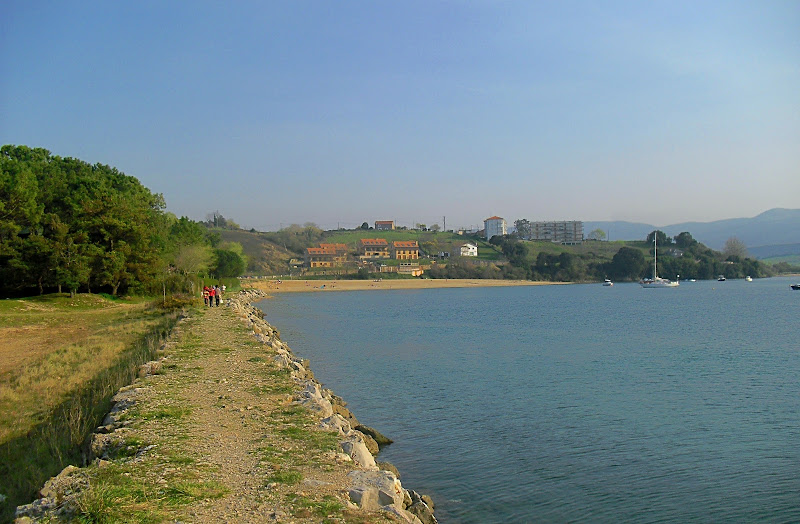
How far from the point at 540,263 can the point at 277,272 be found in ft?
184

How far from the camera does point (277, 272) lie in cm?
13288

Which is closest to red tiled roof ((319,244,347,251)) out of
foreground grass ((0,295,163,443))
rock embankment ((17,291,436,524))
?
foreground grass ((0,295,163,443))

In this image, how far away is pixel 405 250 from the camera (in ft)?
473

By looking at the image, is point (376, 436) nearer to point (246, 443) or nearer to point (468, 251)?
point (246, 443)

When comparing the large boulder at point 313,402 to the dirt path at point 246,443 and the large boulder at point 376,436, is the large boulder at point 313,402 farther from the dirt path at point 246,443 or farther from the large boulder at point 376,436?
the large boulder at point 376,436

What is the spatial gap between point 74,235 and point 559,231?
173 meters

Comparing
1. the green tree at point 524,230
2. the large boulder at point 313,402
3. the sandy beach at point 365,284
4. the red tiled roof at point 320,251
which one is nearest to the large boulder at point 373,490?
the large boulder at point 313,402

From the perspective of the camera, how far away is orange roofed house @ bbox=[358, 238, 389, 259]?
145 meters

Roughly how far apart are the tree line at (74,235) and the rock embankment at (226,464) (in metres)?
28.6

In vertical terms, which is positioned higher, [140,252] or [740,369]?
[140,252]

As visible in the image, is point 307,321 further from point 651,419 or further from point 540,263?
point 540,263

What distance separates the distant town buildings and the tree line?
160m

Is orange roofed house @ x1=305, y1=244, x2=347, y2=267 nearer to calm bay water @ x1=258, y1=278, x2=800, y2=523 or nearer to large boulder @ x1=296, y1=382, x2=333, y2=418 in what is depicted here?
calm bay water @ x1=258, y1=278, x2=800, y2=523

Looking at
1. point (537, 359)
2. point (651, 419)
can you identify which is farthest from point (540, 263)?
point (651, 419)
